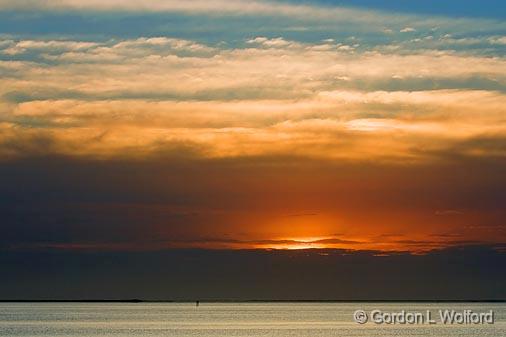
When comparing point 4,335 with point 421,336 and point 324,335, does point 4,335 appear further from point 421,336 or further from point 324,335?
point 421,336

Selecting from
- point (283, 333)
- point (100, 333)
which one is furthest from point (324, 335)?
point (100, 333)

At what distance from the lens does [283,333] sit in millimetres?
185875

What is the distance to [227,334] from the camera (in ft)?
606

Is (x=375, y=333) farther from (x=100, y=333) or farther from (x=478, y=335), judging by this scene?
(x=100, y=333)

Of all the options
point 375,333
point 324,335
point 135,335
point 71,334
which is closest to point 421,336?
point 375,333

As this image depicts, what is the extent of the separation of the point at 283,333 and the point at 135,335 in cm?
2715

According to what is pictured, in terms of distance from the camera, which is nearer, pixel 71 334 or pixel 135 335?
pixel 135 335

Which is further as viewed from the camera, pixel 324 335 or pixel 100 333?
pixel 100 333

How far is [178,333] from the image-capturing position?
18838 centimetres

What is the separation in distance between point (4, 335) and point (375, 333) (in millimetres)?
70664

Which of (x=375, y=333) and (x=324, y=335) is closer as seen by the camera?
(x=324, y=335)

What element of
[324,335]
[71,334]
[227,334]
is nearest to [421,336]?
[324,335]

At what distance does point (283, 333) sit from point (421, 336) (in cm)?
2701

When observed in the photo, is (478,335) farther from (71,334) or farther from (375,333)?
(71,334)
